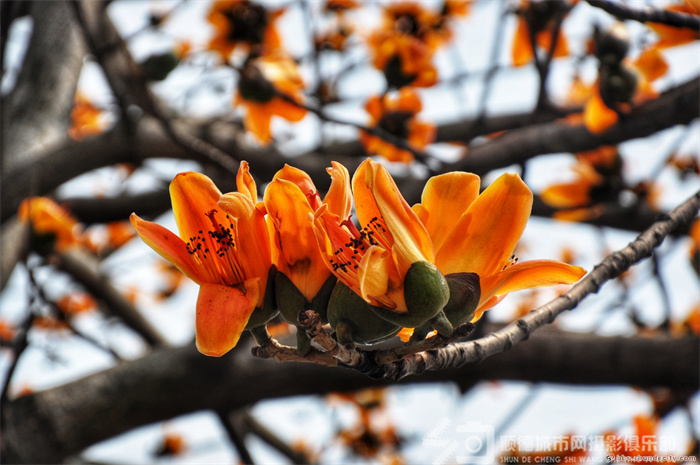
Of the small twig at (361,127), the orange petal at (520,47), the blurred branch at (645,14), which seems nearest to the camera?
the blurred branch at (645,14)

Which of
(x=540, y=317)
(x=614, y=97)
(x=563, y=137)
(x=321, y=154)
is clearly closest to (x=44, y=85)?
(x=321, y=154)

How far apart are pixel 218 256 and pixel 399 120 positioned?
152cm

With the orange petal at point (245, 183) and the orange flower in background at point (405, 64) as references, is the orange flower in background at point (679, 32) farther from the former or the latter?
the orange petal at point (245, 183)

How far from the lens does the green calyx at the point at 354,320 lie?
0.59 m

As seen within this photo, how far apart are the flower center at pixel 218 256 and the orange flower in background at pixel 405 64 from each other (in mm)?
1430

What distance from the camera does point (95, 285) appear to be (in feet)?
9.29

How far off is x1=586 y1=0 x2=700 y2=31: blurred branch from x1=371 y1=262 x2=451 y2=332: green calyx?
0.48m

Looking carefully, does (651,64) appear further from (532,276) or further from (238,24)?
(238,24)

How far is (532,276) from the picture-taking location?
2.07 ft

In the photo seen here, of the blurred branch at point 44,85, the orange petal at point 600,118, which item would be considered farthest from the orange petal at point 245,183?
the blurred branch at point 44,85

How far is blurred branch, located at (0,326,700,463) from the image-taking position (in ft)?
5.86

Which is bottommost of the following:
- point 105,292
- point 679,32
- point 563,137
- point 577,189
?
point 105,292

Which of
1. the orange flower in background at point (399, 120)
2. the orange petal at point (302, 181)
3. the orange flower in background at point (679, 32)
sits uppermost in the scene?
the orange flower in background at point (679, 32)

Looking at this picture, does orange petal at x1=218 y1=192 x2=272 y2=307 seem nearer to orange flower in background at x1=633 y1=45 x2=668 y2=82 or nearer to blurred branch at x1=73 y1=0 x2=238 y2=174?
blurred branch at x1=73 y1=0 x2=238 y2=174
